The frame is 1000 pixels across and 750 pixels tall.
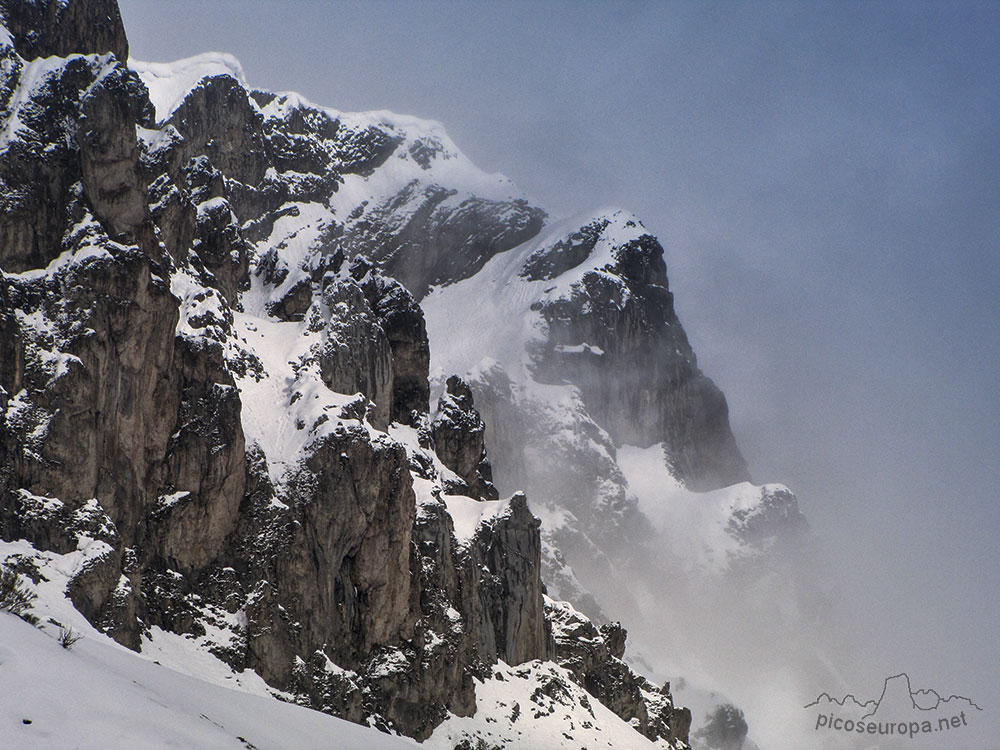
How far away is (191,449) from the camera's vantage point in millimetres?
84812

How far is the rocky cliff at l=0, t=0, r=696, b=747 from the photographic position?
2911 inches

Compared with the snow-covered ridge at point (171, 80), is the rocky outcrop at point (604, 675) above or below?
below

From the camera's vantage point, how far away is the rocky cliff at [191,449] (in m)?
73.9

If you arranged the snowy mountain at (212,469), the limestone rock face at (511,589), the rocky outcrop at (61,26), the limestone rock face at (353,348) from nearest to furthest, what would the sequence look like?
the snowy mountain at (212,469) < the rocky outcrop at (61,26) < the limestone rock face at (353,348) < the limestone rock face at (511,589)

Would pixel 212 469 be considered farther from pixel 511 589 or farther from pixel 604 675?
pixel 604 675

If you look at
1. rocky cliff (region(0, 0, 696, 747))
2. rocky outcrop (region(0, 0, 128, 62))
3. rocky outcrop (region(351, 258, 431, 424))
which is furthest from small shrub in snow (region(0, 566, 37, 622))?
rocky outcrop (region(351, 258, 431, 424))

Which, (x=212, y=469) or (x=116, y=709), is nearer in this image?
(x=116, y=709)

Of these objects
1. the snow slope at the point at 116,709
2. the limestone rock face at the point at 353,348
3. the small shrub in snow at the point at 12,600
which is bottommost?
the snow slope at the point at 116,709

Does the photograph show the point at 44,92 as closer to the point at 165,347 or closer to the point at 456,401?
the point at 165,347

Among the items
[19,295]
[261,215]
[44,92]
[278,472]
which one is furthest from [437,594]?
[261,215]

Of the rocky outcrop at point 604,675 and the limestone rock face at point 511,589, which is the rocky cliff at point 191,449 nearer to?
the limestone rock face at point 511,589

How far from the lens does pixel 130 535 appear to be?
7919cm

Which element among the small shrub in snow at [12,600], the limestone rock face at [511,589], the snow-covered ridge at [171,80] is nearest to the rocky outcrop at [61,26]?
the limestone rock face at [511,589]

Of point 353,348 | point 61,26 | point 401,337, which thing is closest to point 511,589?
point 353,348
